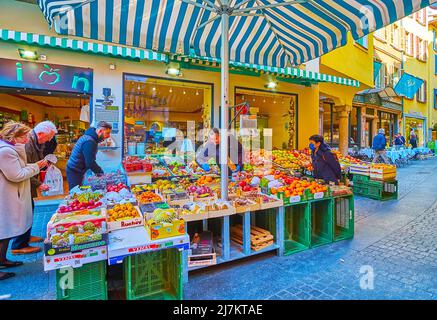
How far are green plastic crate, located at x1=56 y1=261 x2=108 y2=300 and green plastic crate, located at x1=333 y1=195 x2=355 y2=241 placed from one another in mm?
3516

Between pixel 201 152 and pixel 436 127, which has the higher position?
pixel 436 127

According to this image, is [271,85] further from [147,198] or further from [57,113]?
[57,113]

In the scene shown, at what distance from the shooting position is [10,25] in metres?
5.88

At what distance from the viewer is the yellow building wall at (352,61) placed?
959 cm

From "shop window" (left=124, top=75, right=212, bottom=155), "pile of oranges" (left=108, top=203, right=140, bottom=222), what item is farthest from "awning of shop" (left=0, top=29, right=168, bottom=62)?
"pile of oranges" (left=108, top=203, right=140, bottom=222)

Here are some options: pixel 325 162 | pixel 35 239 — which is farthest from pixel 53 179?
pixel 325 162

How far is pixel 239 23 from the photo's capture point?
436 cm

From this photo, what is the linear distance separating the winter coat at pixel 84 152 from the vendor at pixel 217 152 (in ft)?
7.31

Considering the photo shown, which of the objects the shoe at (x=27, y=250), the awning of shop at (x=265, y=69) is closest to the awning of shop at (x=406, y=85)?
the awning of shop at (x=265, y=69)

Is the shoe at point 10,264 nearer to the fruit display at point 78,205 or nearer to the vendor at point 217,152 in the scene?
the fruit display at point 78,205

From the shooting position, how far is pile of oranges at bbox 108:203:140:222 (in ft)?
9.05
